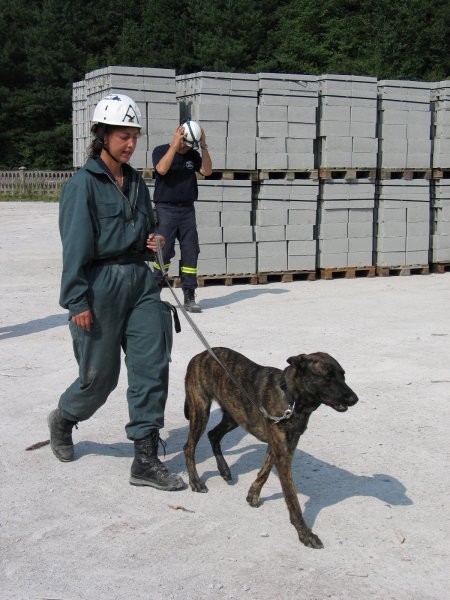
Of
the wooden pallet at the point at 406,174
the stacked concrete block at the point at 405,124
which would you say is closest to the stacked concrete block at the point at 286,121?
the stacked concrete block at the point at 405,124

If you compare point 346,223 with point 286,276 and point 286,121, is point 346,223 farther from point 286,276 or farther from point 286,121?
point 286,121

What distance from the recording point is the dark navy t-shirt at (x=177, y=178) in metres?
10.2

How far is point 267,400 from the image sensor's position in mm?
4461

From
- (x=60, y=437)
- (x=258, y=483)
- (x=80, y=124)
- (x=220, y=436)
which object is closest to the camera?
(x=258, y=483)

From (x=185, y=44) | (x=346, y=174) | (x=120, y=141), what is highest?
(x=185, y=44)

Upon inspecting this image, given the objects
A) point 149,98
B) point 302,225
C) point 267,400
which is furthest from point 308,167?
point 267,400

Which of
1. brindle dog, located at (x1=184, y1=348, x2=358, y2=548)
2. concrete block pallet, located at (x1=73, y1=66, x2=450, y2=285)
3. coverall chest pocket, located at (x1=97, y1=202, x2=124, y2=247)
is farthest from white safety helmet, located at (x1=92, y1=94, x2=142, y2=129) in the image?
concrete block pallet, located at (x1=73, y1=66, x2=450, y2=285)

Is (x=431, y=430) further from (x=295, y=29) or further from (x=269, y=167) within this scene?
(x=295, y=29)

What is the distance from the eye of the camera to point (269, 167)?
12.4 metres

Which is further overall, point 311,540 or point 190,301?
point 190,301

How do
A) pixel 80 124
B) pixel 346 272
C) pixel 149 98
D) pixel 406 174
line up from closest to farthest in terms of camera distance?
1. pixel 149 98
2. pixel 346 272
3. pixel 406 174
4. pixel 80 124

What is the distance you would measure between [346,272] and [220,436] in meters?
8.39

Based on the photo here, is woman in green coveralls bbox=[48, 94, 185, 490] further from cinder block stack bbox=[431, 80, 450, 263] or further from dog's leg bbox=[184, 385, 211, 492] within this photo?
cinder block stack bbox=[431, 80, 450, 263]

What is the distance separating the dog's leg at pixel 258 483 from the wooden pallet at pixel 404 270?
9.21 meters
